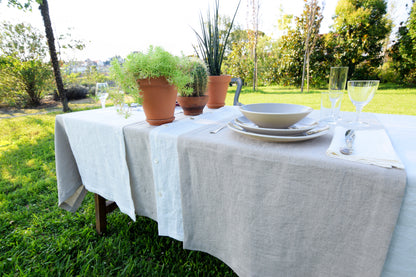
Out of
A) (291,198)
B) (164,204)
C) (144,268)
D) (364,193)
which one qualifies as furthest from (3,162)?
(364,193)

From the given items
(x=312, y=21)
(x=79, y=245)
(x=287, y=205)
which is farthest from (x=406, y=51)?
(x=79, y=245)

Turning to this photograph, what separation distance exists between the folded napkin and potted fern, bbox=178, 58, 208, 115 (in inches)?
26.6

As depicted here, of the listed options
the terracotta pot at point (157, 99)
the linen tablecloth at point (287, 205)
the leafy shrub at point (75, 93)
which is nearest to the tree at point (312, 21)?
the terracotta pot at point (157, 99)

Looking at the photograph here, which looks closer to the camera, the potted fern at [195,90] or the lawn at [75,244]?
the potted fern at [195,90]

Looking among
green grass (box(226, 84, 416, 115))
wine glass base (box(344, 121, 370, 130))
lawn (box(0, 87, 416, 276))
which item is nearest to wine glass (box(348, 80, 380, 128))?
wine glass base (box(344, 121, 370, 130))

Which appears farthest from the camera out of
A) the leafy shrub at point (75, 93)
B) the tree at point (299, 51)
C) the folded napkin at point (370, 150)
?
the tree at point (299, 51)

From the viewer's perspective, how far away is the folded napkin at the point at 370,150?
19.3 inches

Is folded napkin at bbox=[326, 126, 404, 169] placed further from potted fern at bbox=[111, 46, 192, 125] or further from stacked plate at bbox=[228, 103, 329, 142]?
potted fern at bbox=[111, 46, 192, 125]

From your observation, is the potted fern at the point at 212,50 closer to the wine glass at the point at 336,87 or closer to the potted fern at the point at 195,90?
the potted fern at the point at 195,90

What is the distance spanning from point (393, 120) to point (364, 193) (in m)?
0.69

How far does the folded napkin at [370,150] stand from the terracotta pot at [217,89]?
75 centimetres

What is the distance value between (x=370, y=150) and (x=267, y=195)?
308mm

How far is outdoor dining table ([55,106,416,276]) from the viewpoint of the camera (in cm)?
49

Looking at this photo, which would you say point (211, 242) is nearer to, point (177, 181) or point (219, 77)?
point (177, 181)
